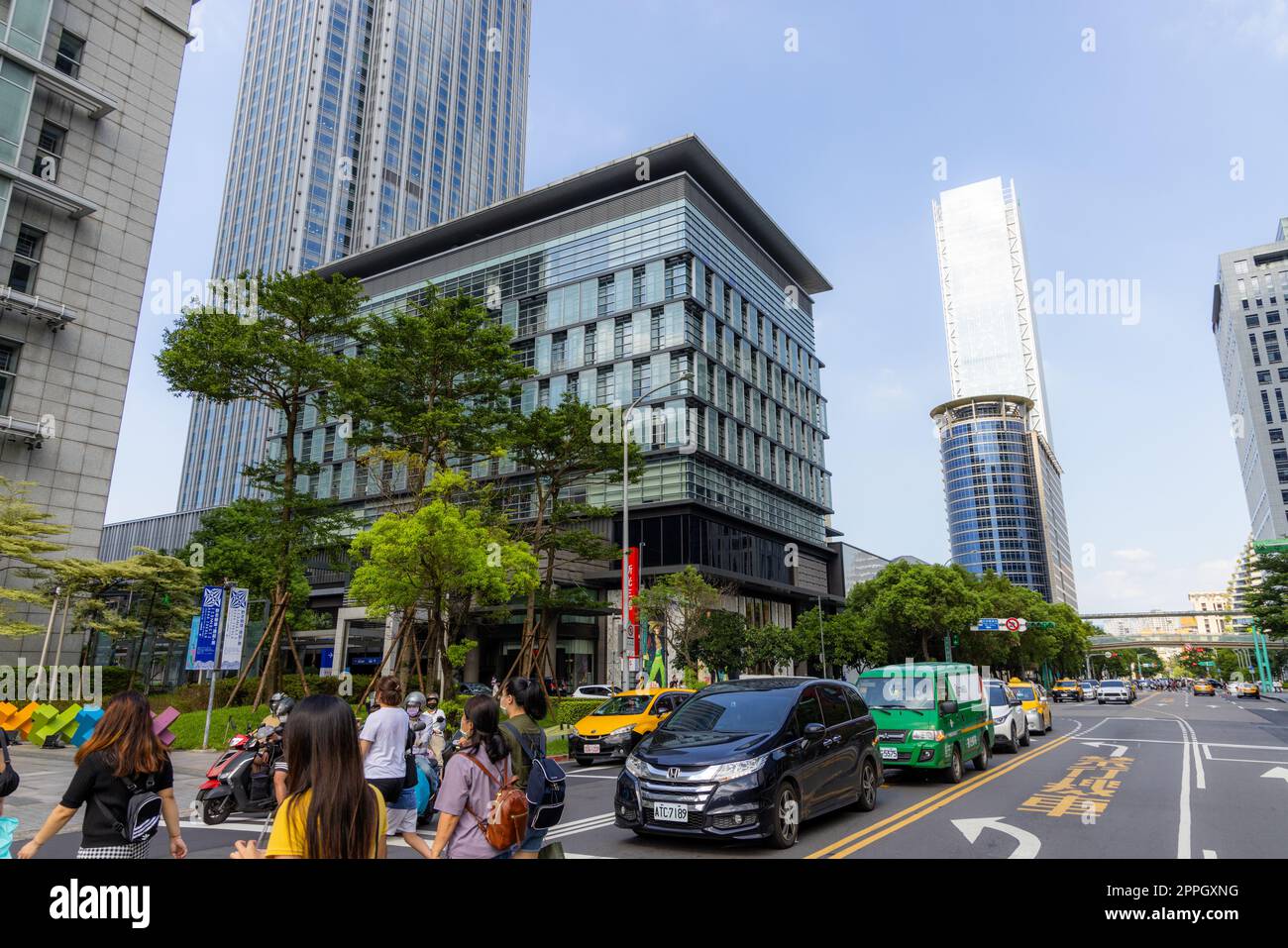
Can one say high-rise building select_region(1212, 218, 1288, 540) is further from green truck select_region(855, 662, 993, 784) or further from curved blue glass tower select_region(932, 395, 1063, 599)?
green truck select_region(855, 662, 993, 784)

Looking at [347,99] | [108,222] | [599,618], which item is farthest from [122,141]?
[347,99]

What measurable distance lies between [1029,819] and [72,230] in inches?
1477

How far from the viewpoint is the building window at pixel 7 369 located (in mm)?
27359

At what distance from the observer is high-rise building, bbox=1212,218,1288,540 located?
4429 inches

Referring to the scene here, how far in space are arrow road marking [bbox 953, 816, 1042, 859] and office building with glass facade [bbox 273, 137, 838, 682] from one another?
35638 millimetres

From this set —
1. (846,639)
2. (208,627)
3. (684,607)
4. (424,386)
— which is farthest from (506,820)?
(846,639)

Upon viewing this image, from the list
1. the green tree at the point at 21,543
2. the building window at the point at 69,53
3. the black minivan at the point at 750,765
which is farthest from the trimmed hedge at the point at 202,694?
the building window at the point at 69,53

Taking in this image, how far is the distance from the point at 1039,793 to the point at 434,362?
866 inches

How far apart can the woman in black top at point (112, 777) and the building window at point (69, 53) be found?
122ft

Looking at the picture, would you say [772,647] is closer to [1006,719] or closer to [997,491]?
[1006,719]

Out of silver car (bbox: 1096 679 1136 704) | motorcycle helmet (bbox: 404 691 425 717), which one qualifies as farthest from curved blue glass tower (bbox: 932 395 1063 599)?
motorcycle helmet (bbox: 404 691 425 717)

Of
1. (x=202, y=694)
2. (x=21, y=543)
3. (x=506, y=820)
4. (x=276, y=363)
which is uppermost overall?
(x=276, y=363)

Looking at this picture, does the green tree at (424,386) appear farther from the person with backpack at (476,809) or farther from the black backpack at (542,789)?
the person with backpack at (476,809)

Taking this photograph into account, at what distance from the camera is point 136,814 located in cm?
417
